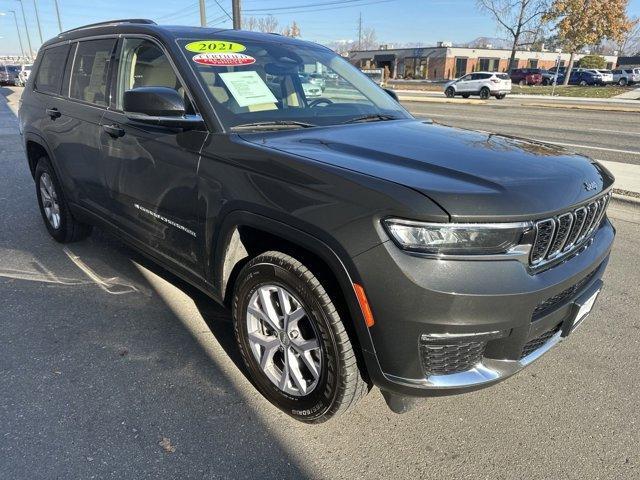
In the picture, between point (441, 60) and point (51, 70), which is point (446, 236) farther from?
point (441, 60)

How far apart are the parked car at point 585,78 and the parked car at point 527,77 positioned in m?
2.94

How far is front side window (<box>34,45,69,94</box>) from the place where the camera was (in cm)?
446

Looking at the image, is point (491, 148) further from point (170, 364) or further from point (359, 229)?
point (170, 364)

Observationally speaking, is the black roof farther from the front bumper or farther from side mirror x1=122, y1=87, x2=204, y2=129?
the front bumper

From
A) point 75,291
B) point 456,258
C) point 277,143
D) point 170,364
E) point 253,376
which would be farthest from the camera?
point 75,291

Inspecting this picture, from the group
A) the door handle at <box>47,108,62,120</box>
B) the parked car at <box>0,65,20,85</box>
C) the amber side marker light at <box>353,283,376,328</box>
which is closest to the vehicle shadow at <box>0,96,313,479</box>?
the amber side marker light at <box>353,283,376,328</box>

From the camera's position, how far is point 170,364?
3.04 metres

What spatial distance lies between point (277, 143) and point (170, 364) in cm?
146

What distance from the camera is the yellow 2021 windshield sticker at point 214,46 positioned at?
10.2 ft

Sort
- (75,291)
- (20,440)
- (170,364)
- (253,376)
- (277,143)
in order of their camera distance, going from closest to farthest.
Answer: (20,440) < (277,143) < (253,376) < (170,364) < (75,291)

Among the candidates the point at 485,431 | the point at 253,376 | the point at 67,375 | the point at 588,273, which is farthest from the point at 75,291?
the point at 588,273

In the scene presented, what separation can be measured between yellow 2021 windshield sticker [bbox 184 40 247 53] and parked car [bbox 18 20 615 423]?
1 centimetres

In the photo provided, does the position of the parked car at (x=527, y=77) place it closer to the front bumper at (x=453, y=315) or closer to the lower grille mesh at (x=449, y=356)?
the front bumper at (x=453, y=315)

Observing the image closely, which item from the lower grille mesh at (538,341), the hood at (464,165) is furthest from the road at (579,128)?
the lower grille mesh at (538,341)
